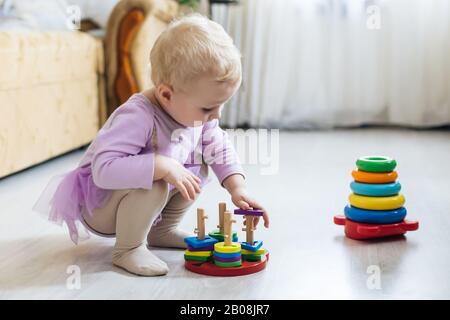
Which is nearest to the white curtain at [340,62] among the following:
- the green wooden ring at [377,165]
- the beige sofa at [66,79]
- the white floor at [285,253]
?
the beige sofa at [66,79]

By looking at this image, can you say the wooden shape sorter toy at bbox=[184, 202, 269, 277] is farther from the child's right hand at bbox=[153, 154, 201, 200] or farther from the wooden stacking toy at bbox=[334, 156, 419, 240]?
the wooden stacking toy at bbox=[334, 156, 419, 240]

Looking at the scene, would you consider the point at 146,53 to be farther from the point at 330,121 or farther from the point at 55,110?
the point at 330,121

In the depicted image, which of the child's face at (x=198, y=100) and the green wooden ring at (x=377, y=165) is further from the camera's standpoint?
the green wooden ring at (x=377, y=165)

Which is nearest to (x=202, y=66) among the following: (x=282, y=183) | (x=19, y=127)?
(x=282, y=183)

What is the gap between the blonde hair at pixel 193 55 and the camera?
132cm

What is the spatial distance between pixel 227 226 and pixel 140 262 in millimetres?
176

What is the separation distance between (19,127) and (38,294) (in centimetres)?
123

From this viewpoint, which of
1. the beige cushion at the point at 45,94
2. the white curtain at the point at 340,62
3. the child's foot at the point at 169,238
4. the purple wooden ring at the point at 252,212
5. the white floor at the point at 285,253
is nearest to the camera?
the white floor at the point at 285,253

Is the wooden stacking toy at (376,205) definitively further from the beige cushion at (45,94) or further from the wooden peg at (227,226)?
the beige cushion at (45,94)

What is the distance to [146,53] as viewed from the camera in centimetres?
328

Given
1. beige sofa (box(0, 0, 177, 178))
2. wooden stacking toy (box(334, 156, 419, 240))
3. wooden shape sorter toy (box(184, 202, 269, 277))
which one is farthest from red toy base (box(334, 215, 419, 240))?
beige sofa (box(0, 0, 177, 178))

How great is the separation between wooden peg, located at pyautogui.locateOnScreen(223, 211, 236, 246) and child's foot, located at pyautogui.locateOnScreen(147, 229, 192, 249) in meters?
0.18

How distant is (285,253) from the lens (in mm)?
1527

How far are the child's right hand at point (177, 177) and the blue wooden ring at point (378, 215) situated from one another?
45 cm
